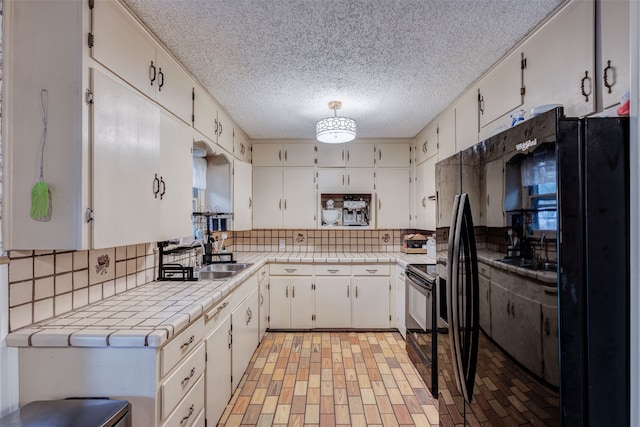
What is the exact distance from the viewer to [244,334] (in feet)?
8.56

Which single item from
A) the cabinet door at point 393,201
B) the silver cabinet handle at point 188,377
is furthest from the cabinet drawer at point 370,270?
the silver cabinet handle at point 188,377

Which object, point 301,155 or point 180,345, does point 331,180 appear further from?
point 180,345

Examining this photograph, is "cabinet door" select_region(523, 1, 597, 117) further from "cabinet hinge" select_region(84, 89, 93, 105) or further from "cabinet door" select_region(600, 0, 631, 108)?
"cabinet hinge" select_region(84, 89, 93, 105)

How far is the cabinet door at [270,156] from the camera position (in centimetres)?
411

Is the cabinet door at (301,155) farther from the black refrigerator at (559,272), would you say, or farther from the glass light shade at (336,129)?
the black refrigerator at (559,272)

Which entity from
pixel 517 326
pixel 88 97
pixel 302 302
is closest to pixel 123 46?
pixel 88 97

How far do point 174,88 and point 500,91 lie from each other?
7.10 feet

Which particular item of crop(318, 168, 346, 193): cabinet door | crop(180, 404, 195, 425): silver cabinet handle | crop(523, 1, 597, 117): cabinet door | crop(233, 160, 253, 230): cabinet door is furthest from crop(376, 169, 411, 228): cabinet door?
crop(180, 404, 195, 425): silver cabinet handle

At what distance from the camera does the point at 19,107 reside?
1225mm

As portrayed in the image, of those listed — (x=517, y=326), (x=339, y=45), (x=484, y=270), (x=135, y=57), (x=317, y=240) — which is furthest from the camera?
(x=317, y=240)

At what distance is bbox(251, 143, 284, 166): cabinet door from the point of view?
13.5 ft

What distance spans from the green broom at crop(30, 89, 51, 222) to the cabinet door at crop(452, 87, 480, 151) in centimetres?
256

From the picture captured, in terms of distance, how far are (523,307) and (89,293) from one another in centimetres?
192

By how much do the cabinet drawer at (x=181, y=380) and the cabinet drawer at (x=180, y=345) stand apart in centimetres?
5
